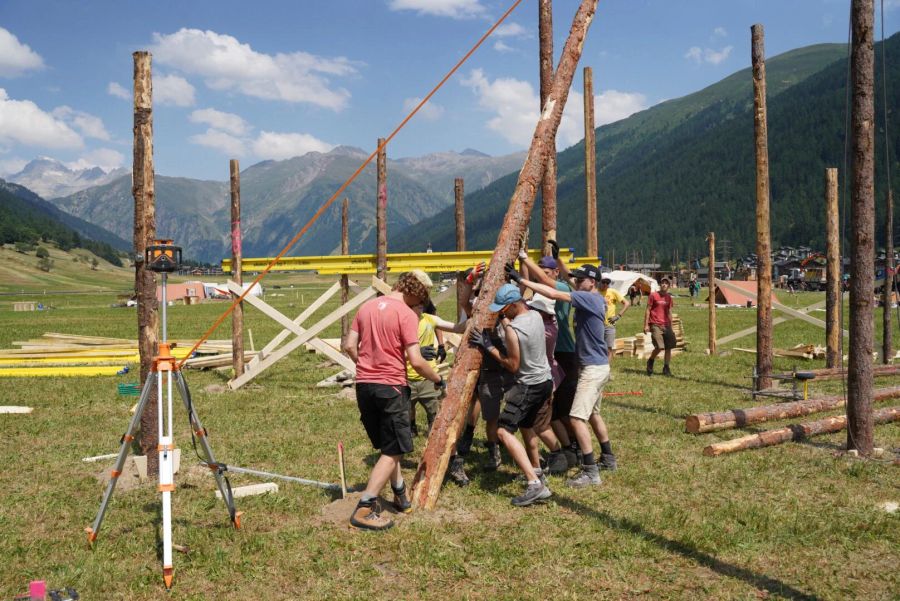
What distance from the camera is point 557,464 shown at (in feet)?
24.6

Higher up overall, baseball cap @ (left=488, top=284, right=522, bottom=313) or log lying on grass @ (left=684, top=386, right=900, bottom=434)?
baseball cap @ (left=488, top=284, right=522, bottom=313)

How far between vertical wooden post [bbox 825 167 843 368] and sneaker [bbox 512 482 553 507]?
31.7ft

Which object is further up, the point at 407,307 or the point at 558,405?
the point at 407,307

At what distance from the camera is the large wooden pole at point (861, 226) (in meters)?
7.88

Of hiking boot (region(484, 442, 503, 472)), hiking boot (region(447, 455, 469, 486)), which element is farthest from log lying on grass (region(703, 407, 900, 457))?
hiking boot (region(447, 455, 469, 486))

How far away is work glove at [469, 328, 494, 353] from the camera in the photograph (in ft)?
21.8

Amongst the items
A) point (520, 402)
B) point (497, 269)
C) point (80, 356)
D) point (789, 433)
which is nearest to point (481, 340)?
point (520, 402)

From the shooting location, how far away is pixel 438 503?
6.51 metres

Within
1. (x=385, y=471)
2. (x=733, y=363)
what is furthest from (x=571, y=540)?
(x=733, y=363)

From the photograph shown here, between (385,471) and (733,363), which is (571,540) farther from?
(733,363)

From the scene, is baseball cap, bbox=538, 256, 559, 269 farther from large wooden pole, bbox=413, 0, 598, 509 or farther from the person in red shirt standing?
the person in red shirt standing

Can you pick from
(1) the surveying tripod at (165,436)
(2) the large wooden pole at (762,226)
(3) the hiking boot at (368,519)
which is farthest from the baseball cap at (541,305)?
(2) the large wooden pole at (762,226)

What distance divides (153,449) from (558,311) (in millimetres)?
4527

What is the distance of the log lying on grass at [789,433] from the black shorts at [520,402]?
269 cm
